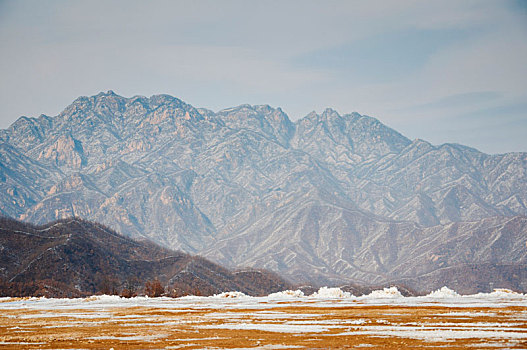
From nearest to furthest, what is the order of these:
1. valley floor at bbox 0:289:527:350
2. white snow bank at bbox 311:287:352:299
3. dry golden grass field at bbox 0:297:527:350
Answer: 1. dry golden grass field at bbox 0:297:527:350
2. valley floor at bbox 0:289:527:350
3. white snow bank at bbox 311:287:352:299

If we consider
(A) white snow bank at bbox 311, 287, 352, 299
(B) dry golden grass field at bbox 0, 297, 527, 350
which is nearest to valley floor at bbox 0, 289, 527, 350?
(B) dry golden grass field at bbox 0, 297, 527, 350

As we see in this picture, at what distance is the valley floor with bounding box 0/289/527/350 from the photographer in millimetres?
46438

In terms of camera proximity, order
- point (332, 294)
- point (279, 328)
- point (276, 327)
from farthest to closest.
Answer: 1. point (332, 294)
2. point (276, 327)
3. point (279, 328)

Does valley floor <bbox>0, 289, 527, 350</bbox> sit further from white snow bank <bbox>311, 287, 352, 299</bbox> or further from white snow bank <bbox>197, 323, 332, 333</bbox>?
white snow bank <bbox>311, 287, 352, 299</bbox>

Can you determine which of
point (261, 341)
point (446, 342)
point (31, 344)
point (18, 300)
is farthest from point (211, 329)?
point (18, 300)

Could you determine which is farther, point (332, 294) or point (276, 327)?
point (332, 294)

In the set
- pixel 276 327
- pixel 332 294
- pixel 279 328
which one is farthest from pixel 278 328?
pixel 332 294

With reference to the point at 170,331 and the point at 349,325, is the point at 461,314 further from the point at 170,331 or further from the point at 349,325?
the point at 170,331

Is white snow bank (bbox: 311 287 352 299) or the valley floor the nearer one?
the valley floor

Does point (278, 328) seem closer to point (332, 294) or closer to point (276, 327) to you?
point (276, 327)

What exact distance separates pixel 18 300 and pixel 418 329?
83.2m

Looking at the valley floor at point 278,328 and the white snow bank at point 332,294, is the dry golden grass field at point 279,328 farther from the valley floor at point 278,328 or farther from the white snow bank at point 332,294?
the white snow bank at point 332,294

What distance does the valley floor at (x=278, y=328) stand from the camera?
152 feet

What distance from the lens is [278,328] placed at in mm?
56750
